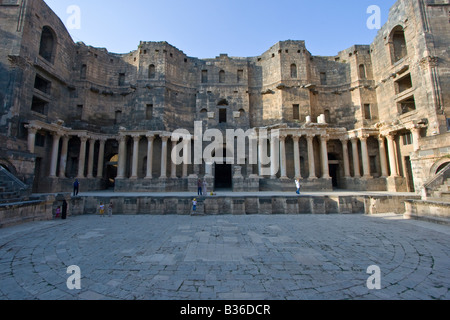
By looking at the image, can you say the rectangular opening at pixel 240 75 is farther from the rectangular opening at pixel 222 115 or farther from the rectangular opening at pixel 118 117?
the rectangular opening at pixel 118 117

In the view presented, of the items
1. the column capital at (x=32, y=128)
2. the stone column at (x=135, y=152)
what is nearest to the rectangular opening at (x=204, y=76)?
the stone column at (x=135, y=152)

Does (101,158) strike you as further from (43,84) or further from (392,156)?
(392,156)

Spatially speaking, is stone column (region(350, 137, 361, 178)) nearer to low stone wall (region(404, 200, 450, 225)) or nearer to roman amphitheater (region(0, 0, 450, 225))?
roman amphitheater (region(0, 0, 450, 225))

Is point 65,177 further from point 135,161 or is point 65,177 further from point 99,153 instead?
point 135,161

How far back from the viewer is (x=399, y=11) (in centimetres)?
1895

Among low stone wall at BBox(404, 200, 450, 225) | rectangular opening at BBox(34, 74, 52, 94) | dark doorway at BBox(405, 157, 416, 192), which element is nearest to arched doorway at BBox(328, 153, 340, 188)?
dark doorway at BBox(405, 157, 416, 192)

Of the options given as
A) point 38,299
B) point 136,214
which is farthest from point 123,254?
point 136,214

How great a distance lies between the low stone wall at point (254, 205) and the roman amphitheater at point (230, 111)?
17 centimetres

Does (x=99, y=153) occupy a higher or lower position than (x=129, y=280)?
higher

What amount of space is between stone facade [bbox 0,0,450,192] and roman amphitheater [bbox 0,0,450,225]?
12cm

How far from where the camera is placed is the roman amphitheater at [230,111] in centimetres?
1602

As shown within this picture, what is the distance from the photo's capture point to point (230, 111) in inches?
901

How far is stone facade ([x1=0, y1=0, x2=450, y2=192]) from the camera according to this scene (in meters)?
16.2

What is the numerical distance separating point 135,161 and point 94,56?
1498 cm
